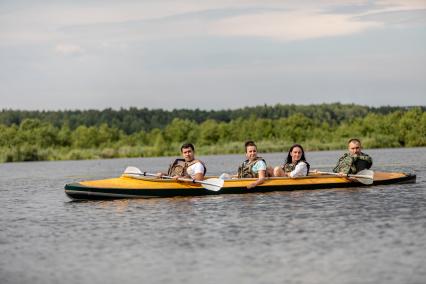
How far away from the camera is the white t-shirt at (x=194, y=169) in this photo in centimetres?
1834

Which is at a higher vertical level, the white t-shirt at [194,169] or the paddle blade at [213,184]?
the white t-shirt at [194,169]

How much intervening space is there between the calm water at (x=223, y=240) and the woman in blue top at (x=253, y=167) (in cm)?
53

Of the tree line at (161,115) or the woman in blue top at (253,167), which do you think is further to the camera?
Answer: the tree line at (161,115)

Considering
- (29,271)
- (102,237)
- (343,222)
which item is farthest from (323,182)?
(29,271)

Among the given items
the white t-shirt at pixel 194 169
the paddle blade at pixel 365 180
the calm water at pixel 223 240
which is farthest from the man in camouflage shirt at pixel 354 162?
the white t-shirt at pixel 194 169

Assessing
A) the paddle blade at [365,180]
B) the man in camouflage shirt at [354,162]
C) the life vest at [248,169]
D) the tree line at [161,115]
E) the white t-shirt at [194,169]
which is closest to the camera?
the white t-shirt at [194,169]

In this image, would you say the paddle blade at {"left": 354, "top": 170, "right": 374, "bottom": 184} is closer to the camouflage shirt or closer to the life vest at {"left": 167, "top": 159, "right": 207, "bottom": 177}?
the camouflage shirt

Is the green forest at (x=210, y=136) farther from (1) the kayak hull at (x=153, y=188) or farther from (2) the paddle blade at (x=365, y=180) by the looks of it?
(2) the paddle blade at (x=365, y=180)

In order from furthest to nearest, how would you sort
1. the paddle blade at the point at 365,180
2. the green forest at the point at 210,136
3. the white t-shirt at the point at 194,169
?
the green forest at the point at 210,136
the paddle blade at the point at 365,180
the white t-shirt at the point at 194,169

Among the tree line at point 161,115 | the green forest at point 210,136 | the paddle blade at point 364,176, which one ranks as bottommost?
the paddle blade at point 364,176

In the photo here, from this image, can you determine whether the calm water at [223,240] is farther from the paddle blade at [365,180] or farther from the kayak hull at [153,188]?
the paddle blade at [365,180]

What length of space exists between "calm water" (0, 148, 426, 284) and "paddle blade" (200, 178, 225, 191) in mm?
371

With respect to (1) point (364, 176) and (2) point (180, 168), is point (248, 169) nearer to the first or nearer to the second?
(2) point (180, 168)

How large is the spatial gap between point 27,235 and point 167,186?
17.1ft
